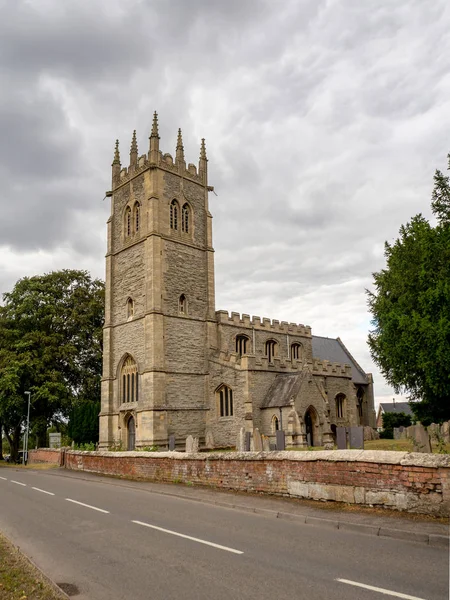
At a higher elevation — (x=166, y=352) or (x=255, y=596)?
(x=166, y=352)

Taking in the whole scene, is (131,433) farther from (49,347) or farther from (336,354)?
(336,354)

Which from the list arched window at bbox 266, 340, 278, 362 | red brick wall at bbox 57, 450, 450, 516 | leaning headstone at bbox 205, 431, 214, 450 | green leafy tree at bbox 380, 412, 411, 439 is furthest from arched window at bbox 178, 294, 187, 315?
green leafy tree at bbox 380, 412, 411, 439

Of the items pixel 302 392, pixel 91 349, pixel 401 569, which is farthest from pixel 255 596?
pixel 91 349

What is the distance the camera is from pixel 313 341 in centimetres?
4803

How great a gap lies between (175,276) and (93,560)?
27.9 meters

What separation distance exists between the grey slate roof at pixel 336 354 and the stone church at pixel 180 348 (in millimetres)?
7661

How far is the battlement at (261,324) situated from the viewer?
1451 inches

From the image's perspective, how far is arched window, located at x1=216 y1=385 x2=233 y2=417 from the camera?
32.7 m

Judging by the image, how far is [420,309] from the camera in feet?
83.2

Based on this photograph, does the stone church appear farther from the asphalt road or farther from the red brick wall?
the asphalt road

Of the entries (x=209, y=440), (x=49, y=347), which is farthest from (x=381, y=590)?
(x=49, y=347)

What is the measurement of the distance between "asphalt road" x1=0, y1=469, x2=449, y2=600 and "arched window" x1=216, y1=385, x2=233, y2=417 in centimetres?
2125

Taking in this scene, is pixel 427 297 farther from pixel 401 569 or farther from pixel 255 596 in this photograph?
pixel 255 596

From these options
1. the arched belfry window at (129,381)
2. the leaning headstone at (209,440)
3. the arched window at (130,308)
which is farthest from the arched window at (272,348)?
the arched window at (130,308)
